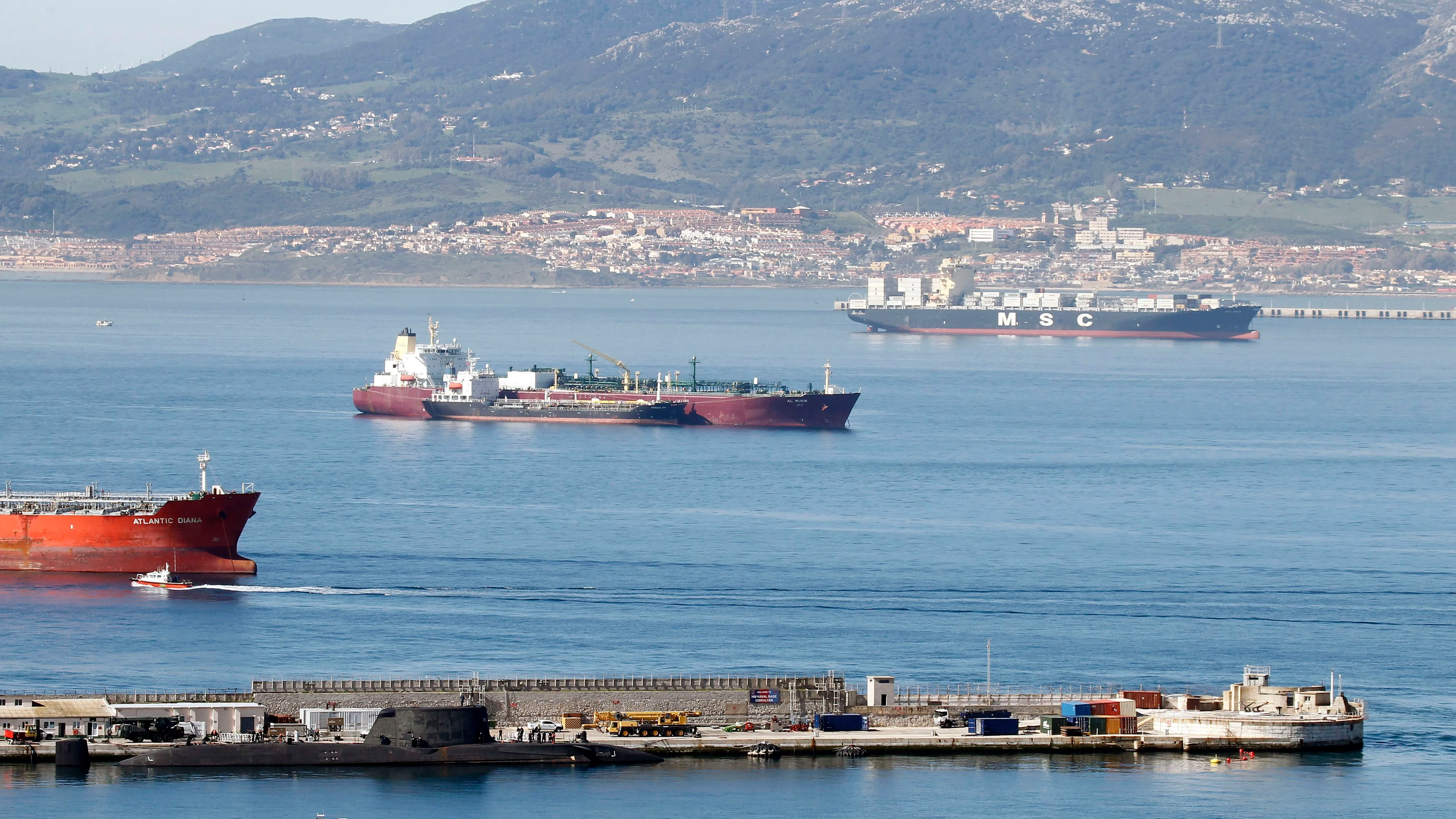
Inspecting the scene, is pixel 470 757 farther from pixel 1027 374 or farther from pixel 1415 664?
pixel 1027 374

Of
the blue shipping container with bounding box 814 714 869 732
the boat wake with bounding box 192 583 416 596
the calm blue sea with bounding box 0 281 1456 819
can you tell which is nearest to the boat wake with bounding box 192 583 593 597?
the boat wake with bounding box 192 583 416 596

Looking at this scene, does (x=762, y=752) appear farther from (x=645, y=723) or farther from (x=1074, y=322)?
(x=1074, y=322)

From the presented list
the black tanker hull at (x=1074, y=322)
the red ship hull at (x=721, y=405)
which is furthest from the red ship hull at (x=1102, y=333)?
the red ship hull at (x=721, y=405)

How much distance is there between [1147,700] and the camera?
119 ft

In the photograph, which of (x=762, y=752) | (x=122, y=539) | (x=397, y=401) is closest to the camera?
(x=762, y=752)

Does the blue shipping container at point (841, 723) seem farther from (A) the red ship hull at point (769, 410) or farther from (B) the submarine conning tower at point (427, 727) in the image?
(A) the red ship hull at point (769, 410)

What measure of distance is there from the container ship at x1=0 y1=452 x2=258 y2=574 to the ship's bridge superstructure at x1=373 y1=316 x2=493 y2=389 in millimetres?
45774

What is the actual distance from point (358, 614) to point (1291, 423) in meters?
59.2

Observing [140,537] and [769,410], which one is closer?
[140,537]

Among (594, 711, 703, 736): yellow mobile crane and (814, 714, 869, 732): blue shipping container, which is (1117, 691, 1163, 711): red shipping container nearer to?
(814, 714, 869, 732): blue shipping container

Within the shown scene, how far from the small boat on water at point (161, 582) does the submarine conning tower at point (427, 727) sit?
1443 cm

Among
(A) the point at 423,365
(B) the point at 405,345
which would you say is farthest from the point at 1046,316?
(B) the point at 405,345

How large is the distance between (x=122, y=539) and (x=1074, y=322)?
13164 cm

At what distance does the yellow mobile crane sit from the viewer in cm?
3434
